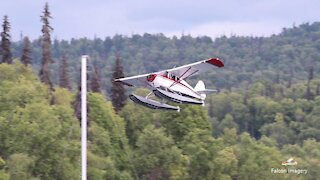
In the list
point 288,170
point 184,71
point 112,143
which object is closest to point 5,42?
point 112,143

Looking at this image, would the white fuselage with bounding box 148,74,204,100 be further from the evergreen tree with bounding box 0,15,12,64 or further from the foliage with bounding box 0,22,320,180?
the evergreen tree with bounding box 0,15,12,64

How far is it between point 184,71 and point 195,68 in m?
0.80

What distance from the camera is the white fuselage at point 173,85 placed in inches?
1267

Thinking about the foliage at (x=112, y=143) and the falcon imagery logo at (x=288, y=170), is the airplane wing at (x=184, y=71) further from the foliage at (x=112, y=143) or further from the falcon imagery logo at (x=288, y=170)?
the falcon imagery logo at (x=288, y=170)

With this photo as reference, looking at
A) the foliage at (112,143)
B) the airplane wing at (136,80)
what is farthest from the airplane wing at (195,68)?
the foliage at (112,143)

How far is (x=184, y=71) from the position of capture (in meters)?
32.7

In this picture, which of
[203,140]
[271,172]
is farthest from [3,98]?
[271,172]

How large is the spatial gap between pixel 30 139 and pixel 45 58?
12596 mm

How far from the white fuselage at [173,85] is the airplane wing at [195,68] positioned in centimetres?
32

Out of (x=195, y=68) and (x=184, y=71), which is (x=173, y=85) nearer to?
(x=184, y=71)

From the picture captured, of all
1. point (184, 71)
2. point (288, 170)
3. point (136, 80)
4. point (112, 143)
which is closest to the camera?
point (136, 80)

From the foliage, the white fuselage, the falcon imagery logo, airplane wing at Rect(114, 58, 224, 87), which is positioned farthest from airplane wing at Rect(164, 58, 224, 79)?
the falcon imagery logo

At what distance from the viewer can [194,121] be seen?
276 ft

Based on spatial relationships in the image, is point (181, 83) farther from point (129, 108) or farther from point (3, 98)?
point (129, 108)
